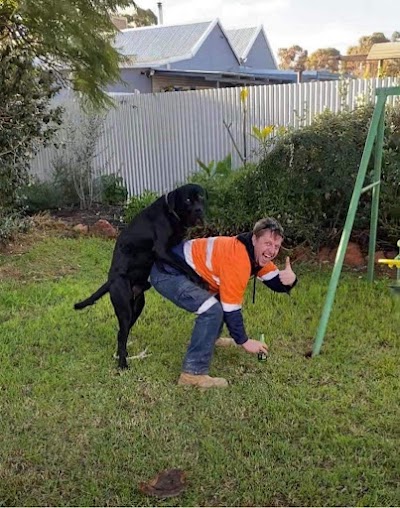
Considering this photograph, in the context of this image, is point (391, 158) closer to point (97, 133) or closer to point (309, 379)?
point (309, 379)

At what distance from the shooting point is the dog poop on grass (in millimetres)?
2623

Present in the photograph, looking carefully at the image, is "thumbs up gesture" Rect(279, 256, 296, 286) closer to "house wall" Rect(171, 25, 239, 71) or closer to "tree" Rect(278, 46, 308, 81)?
"house wall" Rect(171, 25, 239, 71)

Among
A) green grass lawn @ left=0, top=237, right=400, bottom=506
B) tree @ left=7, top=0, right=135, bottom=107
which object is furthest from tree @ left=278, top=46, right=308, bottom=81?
green grass lawn @ left=0, top=237, right=400, bottom=506

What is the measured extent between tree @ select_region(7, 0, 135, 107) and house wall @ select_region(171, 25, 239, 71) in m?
14.6

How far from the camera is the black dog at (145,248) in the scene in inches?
150

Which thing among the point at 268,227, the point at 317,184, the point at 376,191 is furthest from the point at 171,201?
the point at 317,184

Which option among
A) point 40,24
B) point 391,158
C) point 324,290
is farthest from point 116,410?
point 40,24

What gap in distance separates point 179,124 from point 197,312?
23.7 feet

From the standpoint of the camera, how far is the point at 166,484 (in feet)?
8.80

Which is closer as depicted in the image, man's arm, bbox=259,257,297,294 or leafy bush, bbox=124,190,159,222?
man's arm, bbox=259,257,297,294

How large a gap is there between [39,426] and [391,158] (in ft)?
14.3

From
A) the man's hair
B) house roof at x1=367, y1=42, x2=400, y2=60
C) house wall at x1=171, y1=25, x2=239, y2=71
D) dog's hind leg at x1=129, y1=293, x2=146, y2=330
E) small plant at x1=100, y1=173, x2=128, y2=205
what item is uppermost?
house wall at x1=171, y1=25, x2=239, y2=71

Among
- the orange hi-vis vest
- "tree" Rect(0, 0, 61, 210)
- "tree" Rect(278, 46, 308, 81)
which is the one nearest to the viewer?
the orange hi-vis vest

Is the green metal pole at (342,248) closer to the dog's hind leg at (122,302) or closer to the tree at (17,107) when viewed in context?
the dog's hind leg at (122,302)
